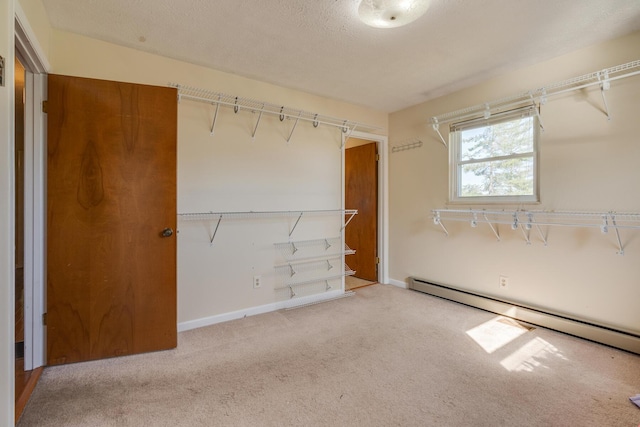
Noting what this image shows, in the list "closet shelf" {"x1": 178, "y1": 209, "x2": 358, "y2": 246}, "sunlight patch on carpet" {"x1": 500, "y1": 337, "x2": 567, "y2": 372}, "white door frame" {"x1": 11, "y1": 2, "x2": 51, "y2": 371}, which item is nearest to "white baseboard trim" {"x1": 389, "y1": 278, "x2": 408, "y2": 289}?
"closet shelf" {"x1": 178, "y1": 209, "x2": 358, "y2": 246}

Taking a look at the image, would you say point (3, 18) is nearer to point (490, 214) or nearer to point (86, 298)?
point (86, 298)

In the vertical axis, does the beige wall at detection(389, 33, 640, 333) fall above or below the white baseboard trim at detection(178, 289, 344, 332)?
above

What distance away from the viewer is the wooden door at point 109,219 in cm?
193

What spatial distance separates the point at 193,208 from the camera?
8.38 feet

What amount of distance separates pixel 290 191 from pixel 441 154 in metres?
1.82

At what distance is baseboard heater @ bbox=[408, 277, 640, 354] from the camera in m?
2.12

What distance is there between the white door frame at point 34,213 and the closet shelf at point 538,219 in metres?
3.48

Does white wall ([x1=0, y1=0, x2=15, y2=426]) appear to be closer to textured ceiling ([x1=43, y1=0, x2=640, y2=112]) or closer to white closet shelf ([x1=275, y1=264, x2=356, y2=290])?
textured ceiling ([x1=43, y1=0, x2=640, y2=112])

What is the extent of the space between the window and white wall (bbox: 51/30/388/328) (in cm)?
149

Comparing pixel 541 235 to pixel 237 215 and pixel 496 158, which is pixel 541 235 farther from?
pixel 237 215

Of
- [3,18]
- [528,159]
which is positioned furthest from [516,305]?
[3,18]

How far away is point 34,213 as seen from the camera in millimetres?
1871

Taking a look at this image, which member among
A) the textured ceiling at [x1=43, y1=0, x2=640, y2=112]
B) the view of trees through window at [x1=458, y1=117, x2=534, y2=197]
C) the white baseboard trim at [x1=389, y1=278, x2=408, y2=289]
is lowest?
the white baseboard trim at [x1=389, y1=278, x2=408, y2=289]

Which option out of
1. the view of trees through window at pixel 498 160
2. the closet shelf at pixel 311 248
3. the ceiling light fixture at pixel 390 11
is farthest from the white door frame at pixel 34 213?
the view of trees through window at pixel 498 160
